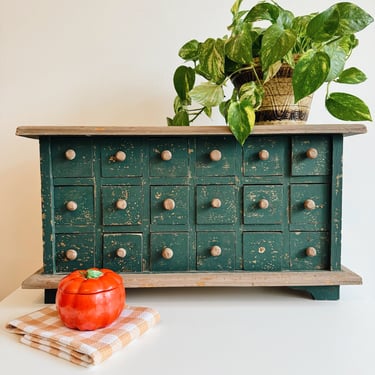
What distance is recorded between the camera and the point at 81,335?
2.03 feet

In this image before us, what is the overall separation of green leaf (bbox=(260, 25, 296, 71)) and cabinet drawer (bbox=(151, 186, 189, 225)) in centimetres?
38

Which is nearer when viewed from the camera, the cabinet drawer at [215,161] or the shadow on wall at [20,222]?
the cabinet drawer at [215,161]

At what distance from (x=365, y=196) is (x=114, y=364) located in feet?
3.44

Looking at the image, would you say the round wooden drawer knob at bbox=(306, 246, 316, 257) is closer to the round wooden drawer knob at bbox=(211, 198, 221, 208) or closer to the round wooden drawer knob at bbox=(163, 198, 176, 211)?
the round wooden drawer knob at bbox=(211, 198, 221, 208)

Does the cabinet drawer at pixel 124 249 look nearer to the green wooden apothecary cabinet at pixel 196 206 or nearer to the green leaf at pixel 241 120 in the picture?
the green wooden apothecary cabinet at pixel 196 206

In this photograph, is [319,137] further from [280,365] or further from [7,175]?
[7,175]

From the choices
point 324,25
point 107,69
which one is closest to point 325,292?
Result: point 324,25

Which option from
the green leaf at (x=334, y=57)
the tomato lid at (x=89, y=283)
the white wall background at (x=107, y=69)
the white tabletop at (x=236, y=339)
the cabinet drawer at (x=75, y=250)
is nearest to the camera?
the white tabletop at (x=236, y=339)

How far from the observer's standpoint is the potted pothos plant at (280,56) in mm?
730

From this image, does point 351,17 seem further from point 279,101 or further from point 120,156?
point 120,156

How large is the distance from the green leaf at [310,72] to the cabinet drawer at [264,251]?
0.37 m

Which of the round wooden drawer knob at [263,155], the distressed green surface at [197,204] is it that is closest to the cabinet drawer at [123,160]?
the distressed green surface at [197,204]

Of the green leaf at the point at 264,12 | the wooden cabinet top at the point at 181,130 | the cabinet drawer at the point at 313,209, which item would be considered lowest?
the cabinet drawer at the point at 313,209

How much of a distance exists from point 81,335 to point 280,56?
0.74 metres
